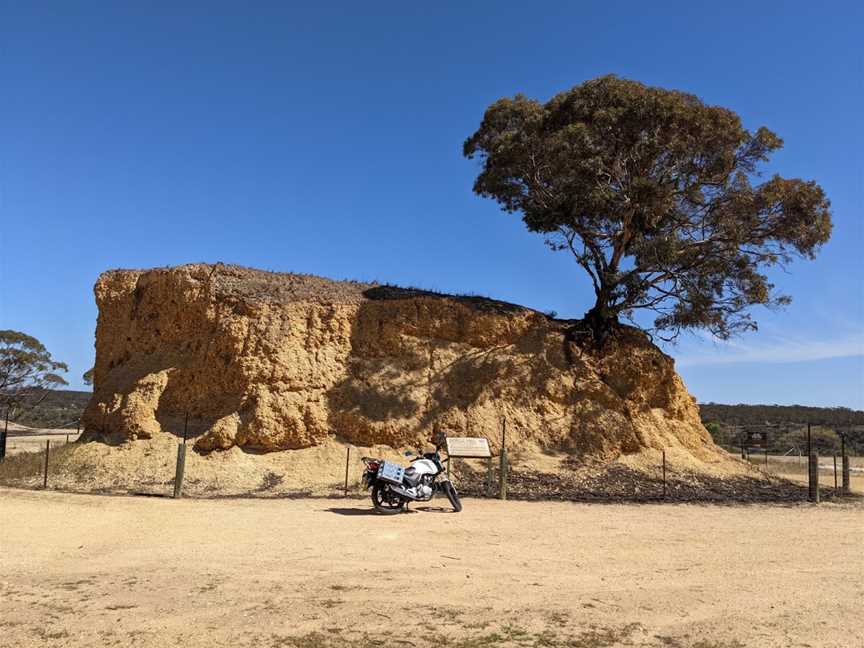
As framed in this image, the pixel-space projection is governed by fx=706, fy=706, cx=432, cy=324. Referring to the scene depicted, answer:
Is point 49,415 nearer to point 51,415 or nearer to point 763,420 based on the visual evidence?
point 51,415

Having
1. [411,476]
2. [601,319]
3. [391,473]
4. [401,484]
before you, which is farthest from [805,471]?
[391,473]

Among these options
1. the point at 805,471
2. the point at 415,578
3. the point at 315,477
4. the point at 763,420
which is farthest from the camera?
the point at 763,420

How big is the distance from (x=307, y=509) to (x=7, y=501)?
241 inches

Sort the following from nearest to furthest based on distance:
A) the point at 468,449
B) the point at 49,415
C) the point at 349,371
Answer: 1. the point at 468,449
2. the point at 349,371
3. the point at 49,415

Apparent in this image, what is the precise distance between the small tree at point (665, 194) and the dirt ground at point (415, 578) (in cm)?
981

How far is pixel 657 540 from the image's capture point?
11.5m

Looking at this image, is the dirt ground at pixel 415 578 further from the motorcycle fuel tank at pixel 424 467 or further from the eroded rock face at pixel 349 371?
the eroded rock face at pixel 349 371

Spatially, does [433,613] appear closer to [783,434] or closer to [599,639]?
[599,639]

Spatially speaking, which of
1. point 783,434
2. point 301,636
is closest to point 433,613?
point 301,636

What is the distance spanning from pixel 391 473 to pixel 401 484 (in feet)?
1.01

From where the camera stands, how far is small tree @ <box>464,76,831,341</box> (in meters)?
21.7

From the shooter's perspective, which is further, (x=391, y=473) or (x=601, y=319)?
(x=601, y=319)

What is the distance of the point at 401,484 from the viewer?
13.9 meters

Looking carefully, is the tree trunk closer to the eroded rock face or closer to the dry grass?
the eroded rock face
